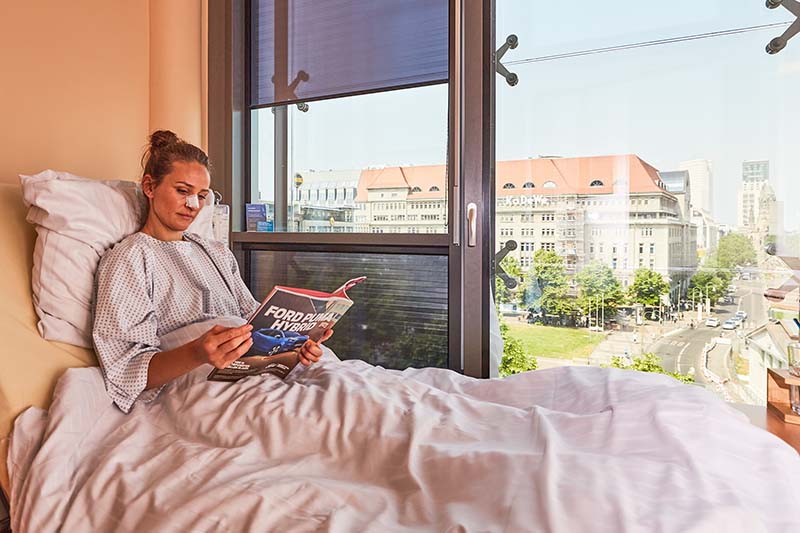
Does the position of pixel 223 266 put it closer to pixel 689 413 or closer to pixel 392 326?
pixel 392 326

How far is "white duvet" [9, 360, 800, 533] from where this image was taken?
0.76 meters

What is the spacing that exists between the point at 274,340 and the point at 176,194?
58 centimetres

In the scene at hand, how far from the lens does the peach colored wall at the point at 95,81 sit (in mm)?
1792

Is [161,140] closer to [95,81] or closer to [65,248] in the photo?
[65,248]

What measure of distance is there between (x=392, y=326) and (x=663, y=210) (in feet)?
3.30

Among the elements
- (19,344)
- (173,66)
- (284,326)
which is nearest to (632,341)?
(284,326)

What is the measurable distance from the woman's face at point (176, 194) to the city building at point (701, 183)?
1468 mm

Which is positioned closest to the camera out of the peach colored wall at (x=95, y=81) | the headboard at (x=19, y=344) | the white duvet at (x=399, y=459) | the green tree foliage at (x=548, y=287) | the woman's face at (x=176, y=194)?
the white duvet at (x=399, y=459)

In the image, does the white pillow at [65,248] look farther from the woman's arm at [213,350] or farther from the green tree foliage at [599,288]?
the green tree foliage at [599,288]

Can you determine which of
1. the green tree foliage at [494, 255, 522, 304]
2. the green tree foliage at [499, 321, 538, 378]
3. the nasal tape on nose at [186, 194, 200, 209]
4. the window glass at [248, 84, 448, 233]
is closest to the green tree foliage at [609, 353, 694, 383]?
the green tree foliage at [499, 321, 538, 378]

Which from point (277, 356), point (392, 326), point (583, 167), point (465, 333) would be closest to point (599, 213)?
point (583, 167)

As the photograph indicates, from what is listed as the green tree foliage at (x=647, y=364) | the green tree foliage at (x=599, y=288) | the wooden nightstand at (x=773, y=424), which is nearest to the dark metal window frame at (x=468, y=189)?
the green tree foliage at (x=599, y=288)

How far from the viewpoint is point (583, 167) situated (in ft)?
6.04

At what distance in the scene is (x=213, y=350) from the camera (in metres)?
1.26
